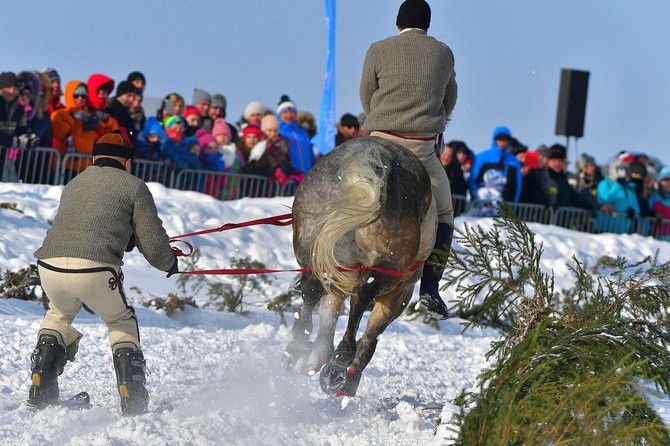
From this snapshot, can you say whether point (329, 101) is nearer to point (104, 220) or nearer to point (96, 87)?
point (96, 87)

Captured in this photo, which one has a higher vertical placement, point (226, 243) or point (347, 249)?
point (347, 249)

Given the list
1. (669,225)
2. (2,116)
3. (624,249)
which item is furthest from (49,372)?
(669,225)

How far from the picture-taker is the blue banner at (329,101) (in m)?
15.0

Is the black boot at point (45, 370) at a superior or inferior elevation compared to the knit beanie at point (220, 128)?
inferior

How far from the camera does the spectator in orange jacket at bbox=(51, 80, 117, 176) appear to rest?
12250mm

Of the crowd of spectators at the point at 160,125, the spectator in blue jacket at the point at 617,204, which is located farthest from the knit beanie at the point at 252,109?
the spectator in blue jacket at the point at 617,204

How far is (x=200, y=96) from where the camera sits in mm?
14438

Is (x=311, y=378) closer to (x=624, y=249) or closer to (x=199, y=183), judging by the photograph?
(x=199, y=183)

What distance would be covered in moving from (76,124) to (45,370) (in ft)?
22.0

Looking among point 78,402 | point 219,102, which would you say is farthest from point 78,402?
point 219,102

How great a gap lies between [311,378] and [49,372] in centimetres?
220

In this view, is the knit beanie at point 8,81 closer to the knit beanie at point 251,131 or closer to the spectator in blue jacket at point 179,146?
the spectator in blue jacket at point 179,146

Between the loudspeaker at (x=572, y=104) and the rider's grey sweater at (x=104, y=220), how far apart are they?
14049 mm

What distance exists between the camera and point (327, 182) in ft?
21.5
